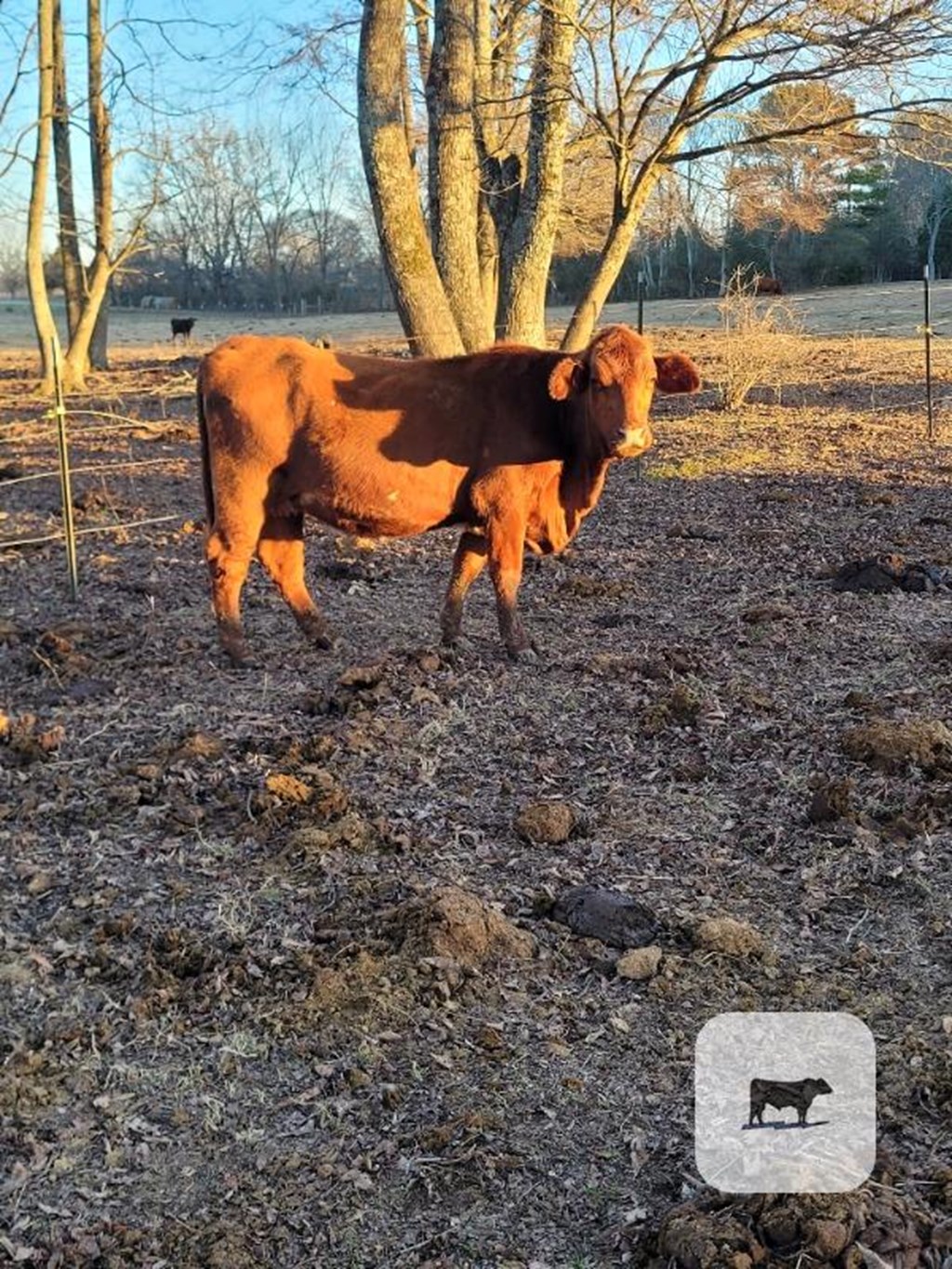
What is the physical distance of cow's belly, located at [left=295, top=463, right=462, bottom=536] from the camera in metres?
6.00

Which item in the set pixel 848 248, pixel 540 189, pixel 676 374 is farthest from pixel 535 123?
pixel 848 248

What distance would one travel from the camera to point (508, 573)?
6.27m

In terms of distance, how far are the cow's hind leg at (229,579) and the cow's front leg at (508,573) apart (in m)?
1.35

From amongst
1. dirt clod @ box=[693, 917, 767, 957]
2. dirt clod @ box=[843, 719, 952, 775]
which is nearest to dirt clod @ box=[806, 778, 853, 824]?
dirt clod @ box=[843, 719, 952, 775]

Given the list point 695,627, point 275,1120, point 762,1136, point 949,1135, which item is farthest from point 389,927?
point 695,627

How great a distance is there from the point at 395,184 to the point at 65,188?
14.0 m

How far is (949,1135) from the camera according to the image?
2562 millimetres

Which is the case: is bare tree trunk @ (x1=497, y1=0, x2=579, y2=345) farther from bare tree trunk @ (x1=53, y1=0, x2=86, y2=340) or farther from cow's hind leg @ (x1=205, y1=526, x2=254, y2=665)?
bare tree trunk @ (x1=53, y1=0, x2=86, y2=340)

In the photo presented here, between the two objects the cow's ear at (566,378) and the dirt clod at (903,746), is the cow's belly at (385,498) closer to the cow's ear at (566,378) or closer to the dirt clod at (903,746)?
the cow's ear at (566,378)

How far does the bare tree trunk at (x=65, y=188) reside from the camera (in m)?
19.6

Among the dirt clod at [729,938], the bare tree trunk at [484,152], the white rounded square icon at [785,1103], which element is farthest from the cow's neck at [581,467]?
the bare tree trunk at [484,152]

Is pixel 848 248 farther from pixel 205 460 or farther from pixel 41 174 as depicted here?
pixel 205 460

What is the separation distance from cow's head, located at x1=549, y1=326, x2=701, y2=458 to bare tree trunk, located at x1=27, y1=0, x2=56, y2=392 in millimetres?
14466

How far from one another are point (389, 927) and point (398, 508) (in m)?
3.06
